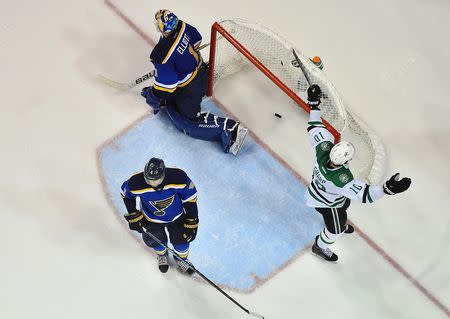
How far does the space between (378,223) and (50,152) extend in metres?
2.33

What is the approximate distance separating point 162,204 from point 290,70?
4.93 ft

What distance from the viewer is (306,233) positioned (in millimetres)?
4168

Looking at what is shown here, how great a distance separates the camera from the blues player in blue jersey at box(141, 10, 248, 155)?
4.02 meters

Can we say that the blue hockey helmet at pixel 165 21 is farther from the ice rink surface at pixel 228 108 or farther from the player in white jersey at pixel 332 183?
the player in white jersey at pixel 332 183

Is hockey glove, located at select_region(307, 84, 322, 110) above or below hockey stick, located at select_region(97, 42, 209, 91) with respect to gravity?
above

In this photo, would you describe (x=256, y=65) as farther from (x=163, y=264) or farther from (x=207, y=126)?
(x=163, y=264)

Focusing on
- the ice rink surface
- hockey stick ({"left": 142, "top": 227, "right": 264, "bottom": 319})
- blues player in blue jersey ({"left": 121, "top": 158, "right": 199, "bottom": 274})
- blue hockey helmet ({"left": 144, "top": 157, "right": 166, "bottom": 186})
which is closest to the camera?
blue hockey helmet ({"left": 144, "top": 157, "right": 166, "bottom": 186})

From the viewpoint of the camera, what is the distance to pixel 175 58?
159 inches

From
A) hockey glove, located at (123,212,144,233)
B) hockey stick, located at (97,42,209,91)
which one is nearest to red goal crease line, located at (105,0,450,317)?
hockey stick, located at (97,42,209,91)

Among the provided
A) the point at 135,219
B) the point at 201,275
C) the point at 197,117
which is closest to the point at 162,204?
the point at 135,219

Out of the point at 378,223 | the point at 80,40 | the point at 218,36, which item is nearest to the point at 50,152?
the point at 80,40

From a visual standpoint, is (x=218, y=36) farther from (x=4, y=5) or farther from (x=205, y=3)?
(x=4, y=5)

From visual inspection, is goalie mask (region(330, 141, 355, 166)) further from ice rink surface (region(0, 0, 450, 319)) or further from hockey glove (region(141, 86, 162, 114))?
hockey glove (region(141, 86, 162, 114))

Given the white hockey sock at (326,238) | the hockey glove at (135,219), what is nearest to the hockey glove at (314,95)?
the white hockey sock at (326,238)
